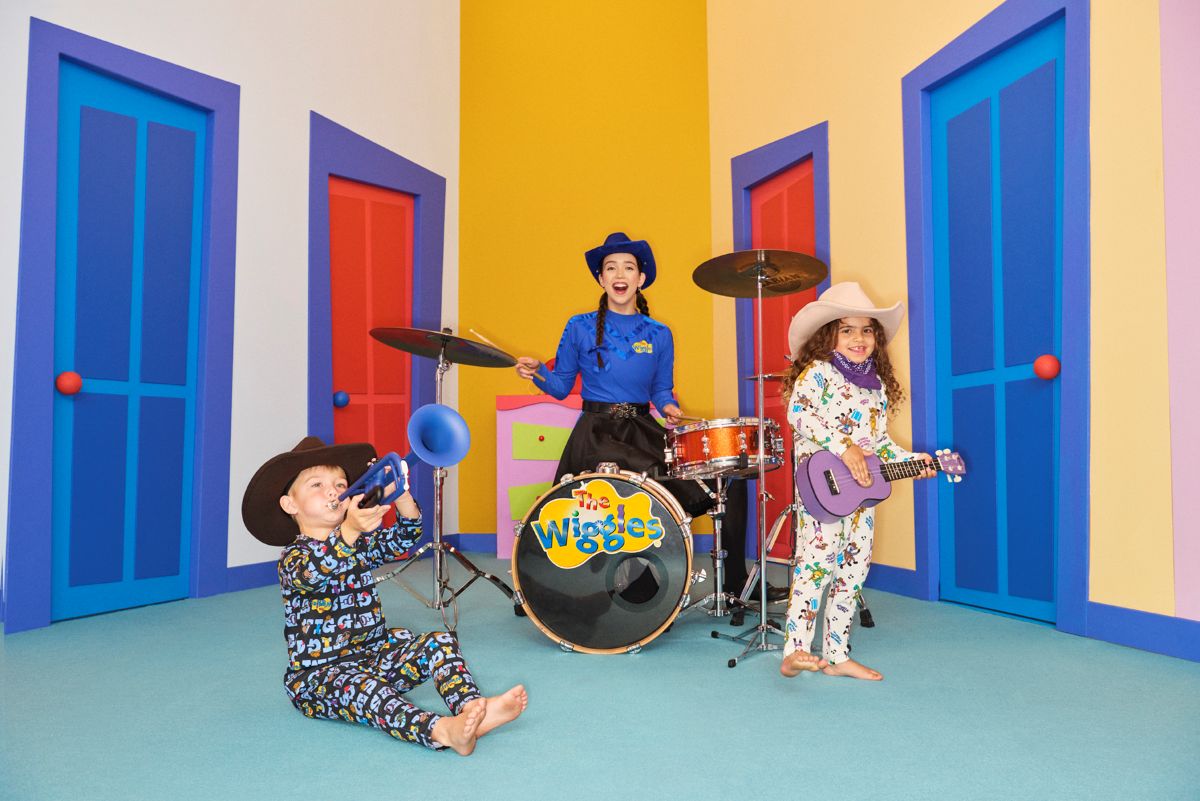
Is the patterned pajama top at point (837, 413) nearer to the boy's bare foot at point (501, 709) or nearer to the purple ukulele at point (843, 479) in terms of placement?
the purple ukulele at point (843, 479)

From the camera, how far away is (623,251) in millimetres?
3486

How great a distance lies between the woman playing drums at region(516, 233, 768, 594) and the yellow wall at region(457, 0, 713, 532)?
6.60ft

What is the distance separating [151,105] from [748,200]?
336cm

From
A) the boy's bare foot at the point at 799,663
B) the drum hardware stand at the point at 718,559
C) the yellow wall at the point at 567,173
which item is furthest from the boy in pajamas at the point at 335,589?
the yellow wall at the point at 567,173

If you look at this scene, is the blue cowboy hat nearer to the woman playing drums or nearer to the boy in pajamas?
the woman playing drums

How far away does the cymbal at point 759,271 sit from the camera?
2.98 metres

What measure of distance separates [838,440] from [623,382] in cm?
106

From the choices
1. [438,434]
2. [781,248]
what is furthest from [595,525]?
[781,248]

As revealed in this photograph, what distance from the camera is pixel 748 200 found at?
5.23 meters

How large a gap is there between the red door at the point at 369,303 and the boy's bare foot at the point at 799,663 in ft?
10.4

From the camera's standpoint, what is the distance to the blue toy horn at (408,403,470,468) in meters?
2.14

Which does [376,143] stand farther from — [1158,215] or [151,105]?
[1158,215]

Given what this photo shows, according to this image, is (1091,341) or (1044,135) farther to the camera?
(1044,135)

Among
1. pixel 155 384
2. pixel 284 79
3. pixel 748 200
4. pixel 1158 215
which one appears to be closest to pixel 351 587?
pixel 155 384
